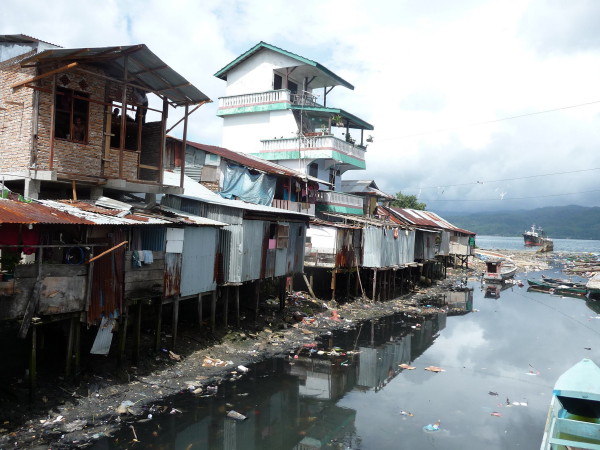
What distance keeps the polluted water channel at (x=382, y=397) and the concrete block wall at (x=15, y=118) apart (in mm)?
7236

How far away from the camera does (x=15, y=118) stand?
11719 mm

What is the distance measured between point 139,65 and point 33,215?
582 cm

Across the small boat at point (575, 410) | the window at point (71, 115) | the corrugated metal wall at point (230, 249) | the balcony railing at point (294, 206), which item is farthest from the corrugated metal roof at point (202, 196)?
the small boat at point (575, 410)

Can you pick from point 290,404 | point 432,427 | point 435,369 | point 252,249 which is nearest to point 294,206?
point 252,249

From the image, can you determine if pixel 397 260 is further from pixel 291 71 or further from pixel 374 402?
pixel 374 402

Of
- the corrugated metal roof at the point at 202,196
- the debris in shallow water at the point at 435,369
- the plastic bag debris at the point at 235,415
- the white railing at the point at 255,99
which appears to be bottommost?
the debris in shallow water at the point at 435,369

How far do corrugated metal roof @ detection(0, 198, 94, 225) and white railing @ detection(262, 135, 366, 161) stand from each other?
59.5 feet

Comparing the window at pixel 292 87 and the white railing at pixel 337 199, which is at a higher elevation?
the window at pixel 292 87

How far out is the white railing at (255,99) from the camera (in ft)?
91.1

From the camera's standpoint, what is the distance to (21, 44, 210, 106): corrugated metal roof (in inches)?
438

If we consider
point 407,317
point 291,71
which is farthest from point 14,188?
Result: point 291,71

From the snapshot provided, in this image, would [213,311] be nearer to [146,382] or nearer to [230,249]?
[230,249]

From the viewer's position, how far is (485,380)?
1457cm

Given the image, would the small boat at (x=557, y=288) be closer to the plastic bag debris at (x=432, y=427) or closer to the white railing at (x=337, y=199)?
the white railing at (x=337, y=199)
